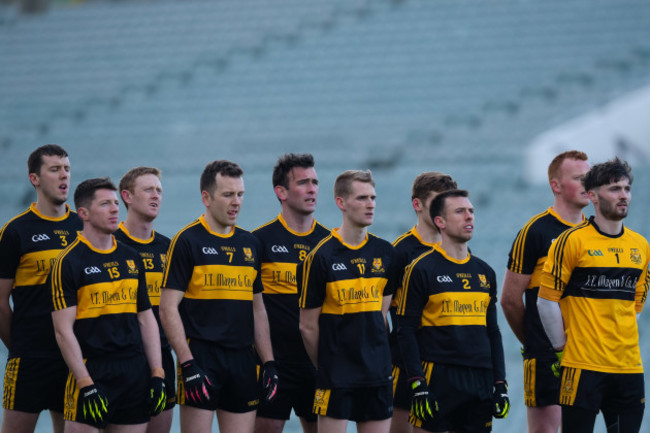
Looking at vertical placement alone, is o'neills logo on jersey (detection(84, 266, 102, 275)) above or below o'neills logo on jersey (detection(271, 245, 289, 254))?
below

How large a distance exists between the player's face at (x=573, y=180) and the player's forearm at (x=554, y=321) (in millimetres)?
1029

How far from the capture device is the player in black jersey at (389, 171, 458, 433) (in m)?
5.96

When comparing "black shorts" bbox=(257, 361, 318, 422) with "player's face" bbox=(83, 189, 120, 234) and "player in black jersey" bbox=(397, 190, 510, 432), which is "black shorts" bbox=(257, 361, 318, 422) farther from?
"player's face" bbox=(83, 189, 120, 234)

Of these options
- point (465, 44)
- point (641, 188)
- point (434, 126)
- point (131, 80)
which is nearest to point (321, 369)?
point (641, 188)

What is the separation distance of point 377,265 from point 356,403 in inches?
32.5

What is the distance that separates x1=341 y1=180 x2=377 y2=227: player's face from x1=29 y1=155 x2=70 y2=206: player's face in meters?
1.83

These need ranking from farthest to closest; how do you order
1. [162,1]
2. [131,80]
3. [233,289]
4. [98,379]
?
[162,1] < [131,80] < [233,289] < [98,379]

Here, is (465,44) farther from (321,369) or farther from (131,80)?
(321,369)

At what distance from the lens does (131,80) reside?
2275 centimetres

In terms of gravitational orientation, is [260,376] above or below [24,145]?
below

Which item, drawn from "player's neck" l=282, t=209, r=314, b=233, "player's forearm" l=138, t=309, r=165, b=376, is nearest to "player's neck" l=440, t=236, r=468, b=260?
"player's neck" l=282, t=209, r=314, b=233

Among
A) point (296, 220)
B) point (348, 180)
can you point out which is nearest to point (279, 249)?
point (296, 220)

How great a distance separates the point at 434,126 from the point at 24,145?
9.28 m

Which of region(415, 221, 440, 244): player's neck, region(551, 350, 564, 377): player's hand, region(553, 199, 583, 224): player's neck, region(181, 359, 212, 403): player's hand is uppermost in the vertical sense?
region(553, 199, 583, 224): player's neck
